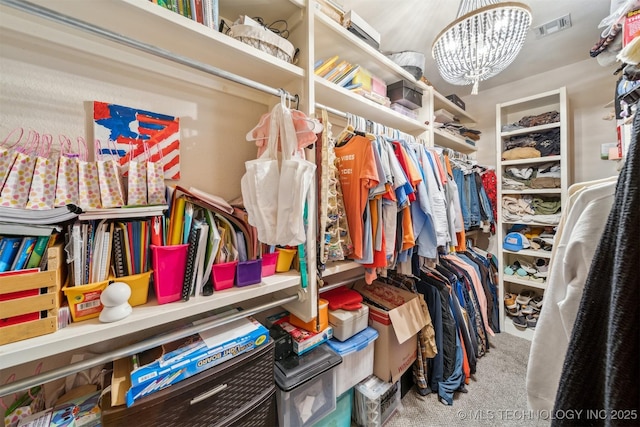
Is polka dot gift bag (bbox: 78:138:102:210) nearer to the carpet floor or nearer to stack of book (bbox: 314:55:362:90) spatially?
stack of book (bbox: 314:55:362:90)

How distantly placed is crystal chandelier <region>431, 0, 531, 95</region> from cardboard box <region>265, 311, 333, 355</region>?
1.51m

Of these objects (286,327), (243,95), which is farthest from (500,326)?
(243,95)

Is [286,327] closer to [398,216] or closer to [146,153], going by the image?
[398,216]

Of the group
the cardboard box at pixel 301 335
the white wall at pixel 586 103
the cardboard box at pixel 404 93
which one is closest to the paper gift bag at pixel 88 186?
the cardboard box at pixel 301 335

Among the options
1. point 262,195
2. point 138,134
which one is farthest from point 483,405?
point 138,134

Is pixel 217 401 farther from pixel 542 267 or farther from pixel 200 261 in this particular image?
pixel 542 267

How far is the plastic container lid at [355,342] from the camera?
1.14m

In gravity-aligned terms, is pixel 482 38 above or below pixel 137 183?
above

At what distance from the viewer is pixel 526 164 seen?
88.7 inches

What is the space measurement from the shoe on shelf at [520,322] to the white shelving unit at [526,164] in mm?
24

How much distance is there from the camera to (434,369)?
5.06ft

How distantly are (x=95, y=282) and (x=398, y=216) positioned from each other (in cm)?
129

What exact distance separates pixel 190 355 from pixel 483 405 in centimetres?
182

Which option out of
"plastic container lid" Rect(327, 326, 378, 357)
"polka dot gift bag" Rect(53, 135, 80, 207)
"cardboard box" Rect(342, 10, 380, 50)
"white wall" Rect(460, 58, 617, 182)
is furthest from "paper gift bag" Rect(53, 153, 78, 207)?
"white wall" Rect(460, 58, 617, 182)
